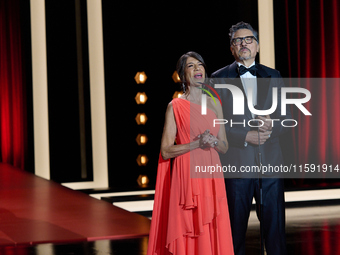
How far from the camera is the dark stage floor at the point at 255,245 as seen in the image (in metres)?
3.42

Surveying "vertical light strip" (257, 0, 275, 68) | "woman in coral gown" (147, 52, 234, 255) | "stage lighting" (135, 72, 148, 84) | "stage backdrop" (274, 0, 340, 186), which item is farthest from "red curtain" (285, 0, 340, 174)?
"woman in coral gown" (147, 52, 234, 255)

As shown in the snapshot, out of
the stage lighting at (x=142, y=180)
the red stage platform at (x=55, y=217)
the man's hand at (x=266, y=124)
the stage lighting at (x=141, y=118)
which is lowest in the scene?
the red stage platform at (x=55, y=217)

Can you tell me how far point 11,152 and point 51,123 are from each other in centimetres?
58

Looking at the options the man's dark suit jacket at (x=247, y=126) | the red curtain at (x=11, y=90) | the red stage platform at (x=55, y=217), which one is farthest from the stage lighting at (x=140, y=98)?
the man's dark suit jacket at (x=247, y=126)

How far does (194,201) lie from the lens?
2.17 meters

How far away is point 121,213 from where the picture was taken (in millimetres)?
4602

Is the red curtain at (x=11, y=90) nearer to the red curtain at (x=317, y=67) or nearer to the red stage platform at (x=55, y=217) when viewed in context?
the red stage platform at (x=55, y=217)

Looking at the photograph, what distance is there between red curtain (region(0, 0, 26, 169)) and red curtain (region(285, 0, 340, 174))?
3.23 m

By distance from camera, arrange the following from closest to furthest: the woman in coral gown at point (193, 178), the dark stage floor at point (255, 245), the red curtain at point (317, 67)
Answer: the woman in coral gown at point (193, 178) < the dark stage floor at point (255, 245) < the red curtain at point (317, 67)

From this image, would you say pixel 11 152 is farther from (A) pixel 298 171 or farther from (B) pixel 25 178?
(A) pixel 298 171

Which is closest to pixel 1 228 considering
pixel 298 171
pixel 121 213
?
pixel 121 213

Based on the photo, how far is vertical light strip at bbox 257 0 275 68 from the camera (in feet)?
22.3

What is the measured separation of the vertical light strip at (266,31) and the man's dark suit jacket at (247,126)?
473 centimetres

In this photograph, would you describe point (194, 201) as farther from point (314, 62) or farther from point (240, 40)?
point (314, 62)
